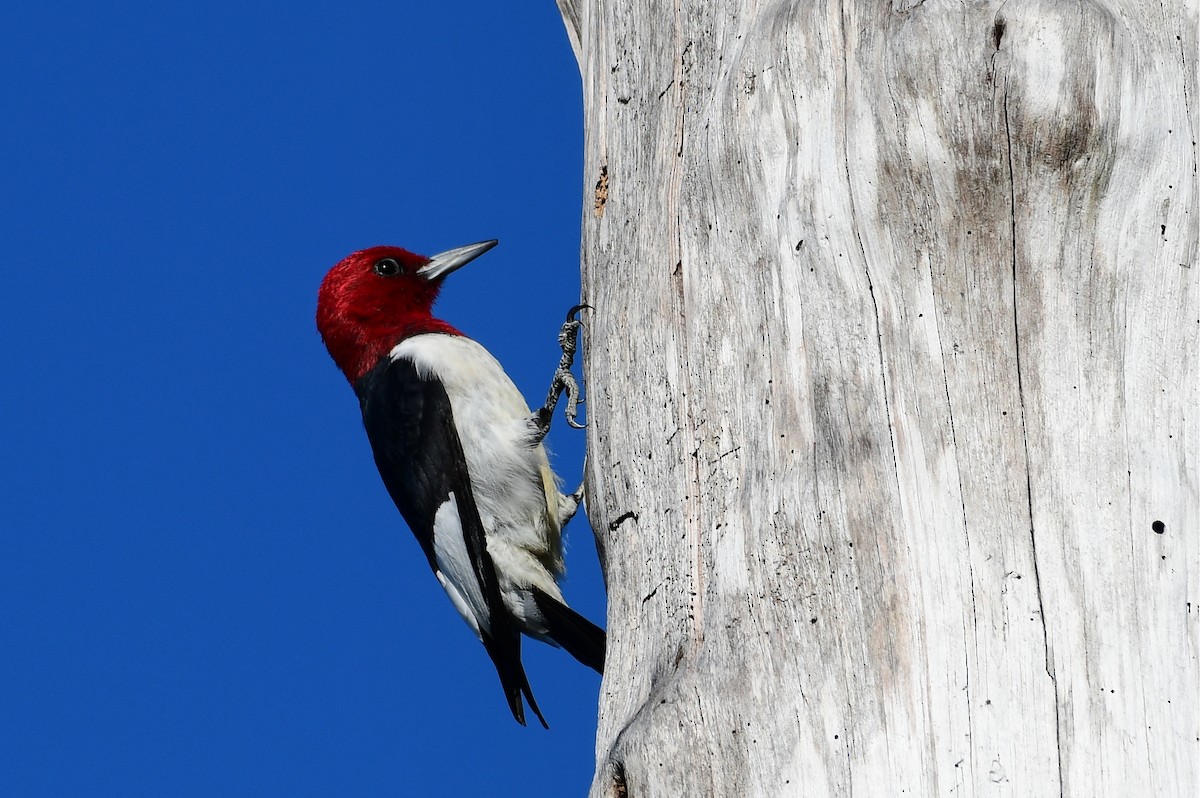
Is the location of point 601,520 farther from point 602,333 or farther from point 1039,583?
point 1039,583

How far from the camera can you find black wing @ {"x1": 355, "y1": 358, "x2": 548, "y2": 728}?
4031mm

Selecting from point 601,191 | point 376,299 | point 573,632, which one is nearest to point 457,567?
point 573,632

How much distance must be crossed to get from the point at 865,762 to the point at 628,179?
1.31 meters

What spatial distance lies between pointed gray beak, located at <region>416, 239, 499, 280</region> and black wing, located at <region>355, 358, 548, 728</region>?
2.02 feet

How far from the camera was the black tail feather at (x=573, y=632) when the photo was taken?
3824 mm

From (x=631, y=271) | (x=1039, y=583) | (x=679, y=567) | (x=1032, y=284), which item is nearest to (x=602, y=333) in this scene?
(x=631, y=271)

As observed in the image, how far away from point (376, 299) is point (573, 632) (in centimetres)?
154

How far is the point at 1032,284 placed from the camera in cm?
190

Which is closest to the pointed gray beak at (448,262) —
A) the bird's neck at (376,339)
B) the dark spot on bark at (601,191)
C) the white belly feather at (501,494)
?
the bird's neck at (376,339)

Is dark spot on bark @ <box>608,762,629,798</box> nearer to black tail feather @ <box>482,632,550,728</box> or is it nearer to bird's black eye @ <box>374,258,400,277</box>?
black tail feather @ <box>482,632,550,728</box>

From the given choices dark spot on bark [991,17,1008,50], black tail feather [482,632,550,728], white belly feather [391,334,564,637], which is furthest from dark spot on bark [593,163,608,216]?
black tail feather [482,632,550,728]

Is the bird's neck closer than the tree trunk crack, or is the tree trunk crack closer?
the tree trunk crack

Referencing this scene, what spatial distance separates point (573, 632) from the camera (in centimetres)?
392

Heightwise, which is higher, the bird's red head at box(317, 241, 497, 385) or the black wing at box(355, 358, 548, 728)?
the bird's red head at box(317, 241, 497, 385)
